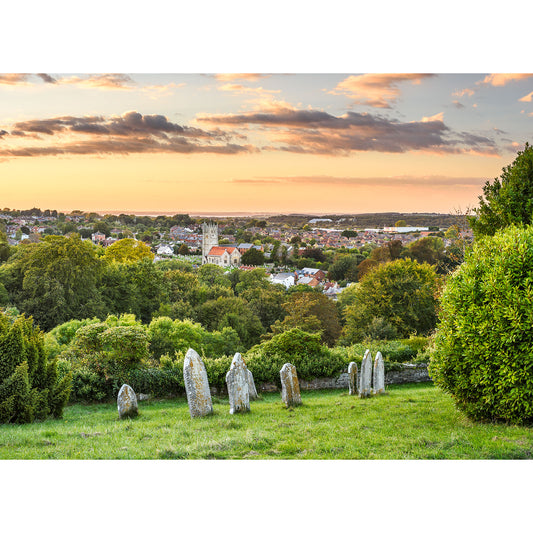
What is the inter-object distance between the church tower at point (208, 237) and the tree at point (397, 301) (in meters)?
13.4

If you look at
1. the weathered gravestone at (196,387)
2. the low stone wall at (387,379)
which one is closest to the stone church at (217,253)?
the low stone wall at (387,379)

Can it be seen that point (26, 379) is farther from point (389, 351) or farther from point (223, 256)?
point (223, 256)

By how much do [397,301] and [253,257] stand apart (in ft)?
52.4

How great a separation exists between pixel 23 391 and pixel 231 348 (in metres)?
17.1

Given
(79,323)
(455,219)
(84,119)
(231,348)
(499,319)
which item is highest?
(84,119)

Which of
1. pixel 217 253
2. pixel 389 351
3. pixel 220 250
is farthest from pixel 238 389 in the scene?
pixel 217 253

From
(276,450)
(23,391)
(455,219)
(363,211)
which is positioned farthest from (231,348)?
(276,450)

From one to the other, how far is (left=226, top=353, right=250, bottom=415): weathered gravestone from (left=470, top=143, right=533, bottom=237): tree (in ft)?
14.7

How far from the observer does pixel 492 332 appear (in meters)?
5.29

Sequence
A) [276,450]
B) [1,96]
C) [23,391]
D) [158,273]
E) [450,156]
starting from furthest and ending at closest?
[158,273], [450,156], [1,96], [23,391], [276,450]

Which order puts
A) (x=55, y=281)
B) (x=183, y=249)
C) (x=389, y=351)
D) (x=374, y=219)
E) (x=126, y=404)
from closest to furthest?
(x=126, y=404) → (x=389, y=351) → (x=55, y=281) → (x=374, y=219) → (x=183, y=249)

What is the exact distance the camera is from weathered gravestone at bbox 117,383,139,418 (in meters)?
7.22
